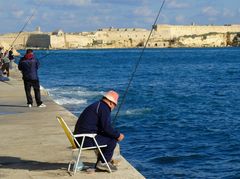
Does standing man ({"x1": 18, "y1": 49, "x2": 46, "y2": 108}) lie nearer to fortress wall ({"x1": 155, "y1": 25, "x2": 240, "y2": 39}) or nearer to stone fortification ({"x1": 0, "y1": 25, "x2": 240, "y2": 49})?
stone fortification ({"x1": 0, "y1": 25, "x2": 240, "y2": 49})

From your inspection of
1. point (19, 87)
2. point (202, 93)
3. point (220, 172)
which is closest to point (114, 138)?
point (220, 172)

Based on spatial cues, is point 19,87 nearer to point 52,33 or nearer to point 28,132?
point 28,132

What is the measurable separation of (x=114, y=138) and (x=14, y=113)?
5660 millimetres

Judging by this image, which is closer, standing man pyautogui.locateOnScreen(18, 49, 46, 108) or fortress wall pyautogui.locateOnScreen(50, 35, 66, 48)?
standing man pyautogui.locateOnScreen(18, 49, 46, 108)

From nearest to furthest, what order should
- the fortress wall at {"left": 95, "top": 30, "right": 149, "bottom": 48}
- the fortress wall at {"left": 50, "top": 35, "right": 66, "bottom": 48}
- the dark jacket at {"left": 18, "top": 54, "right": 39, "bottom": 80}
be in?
the dark jacket at {"left": 18, "top": 54, "right": 39, "bottom": 80}, the fortress wall at {"left": 50, "top": 35, "right": 66, "bottom": 48}, the fortress wall at {"left": 95, "top": 30, "right": 149, "bottom": 48}

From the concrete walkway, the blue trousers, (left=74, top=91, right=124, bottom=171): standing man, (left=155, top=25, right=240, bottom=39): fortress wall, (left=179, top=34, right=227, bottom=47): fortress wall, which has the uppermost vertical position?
(left=74, top=91, right=124, bottom=171): standing man

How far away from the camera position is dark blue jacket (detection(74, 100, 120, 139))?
6.69 meters

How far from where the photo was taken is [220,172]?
9.88 m

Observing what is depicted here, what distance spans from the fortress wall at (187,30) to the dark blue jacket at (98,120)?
14253 centimetres

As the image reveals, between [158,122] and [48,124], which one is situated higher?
[48,124]

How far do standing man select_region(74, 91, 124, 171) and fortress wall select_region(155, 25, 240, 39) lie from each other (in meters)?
143

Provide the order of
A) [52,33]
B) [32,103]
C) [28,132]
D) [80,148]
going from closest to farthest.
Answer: [80,148]
[28,132]
[32,103]
[52,33]

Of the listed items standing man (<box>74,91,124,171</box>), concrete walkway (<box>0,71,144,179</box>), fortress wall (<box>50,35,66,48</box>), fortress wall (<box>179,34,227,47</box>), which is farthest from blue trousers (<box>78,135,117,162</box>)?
fortress wall (<box>179,34,227,47</box>)

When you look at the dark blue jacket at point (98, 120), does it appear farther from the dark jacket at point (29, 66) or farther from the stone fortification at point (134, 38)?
the stone fortification at point (134, 38)
